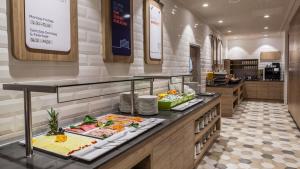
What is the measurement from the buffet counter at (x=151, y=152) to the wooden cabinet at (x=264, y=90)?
732 cm

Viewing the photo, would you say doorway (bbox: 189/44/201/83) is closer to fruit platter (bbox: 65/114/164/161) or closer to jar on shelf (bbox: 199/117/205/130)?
jar on shelf (bbox: 199/117/205/130)

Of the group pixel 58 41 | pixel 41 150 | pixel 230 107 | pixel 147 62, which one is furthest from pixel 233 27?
pixel 41 150

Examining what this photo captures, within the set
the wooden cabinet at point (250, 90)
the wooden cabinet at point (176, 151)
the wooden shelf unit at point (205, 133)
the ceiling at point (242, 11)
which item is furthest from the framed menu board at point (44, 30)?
the wooden cabinet at point (250, 90)

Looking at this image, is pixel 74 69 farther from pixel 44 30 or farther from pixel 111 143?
pixel 111 143

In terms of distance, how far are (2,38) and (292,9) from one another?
6.01 m

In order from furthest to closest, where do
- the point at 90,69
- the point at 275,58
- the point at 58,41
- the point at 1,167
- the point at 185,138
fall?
the point at 275,58
the point at 185,138
the point at 90,69
the point at 58,41
the point at 1,167

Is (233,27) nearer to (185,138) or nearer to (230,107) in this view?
(230,107)

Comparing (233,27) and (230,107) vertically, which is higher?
(233,27)

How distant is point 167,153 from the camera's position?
1.95 metres

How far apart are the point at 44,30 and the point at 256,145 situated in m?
3.73

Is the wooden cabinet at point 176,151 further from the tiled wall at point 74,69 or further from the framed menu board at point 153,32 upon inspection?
the framed menu board at point 153,32

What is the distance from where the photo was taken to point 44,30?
1.66 meters

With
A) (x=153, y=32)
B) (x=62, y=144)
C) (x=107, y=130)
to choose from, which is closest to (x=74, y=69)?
(x=107, y=130)

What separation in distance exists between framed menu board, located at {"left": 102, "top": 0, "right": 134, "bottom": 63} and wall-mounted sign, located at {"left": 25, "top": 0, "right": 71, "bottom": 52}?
1.58ft
